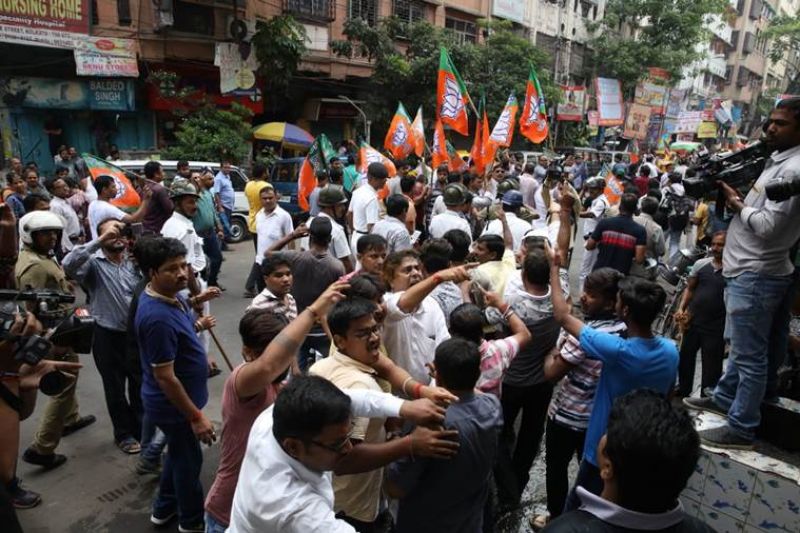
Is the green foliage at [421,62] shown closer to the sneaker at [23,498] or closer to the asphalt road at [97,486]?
the asphalt road at [97,486]

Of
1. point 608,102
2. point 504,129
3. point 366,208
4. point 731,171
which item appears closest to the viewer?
point 731,171

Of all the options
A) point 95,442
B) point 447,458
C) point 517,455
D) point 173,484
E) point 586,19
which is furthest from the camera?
point 586,19

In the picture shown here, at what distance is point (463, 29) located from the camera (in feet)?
77.5

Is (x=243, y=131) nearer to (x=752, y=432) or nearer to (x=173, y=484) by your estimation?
(x=173, y=484)

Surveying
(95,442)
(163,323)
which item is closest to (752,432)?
(163,323)

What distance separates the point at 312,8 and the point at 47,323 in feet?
57.0

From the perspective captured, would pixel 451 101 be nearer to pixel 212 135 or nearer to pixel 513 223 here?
pixel 513 223

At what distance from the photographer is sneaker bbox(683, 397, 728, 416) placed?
3121 mm

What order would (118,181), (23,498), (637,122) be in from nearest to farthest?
(23,498) → (118,181) → (637,122)

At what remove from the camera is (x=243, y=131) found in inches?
593

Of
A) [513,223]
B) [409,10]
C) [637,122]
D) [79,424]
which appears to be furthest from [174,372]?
[637,122]

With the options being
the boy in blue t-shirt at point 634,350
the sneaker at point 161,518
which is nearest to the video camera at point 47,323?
the sneaker at point 161,518

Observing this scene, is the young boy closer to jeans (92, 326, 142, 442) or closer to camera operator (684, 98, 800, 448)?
camera operator (684, 98, 800, 448)

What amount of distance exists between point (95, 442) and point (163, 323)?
214 cm
